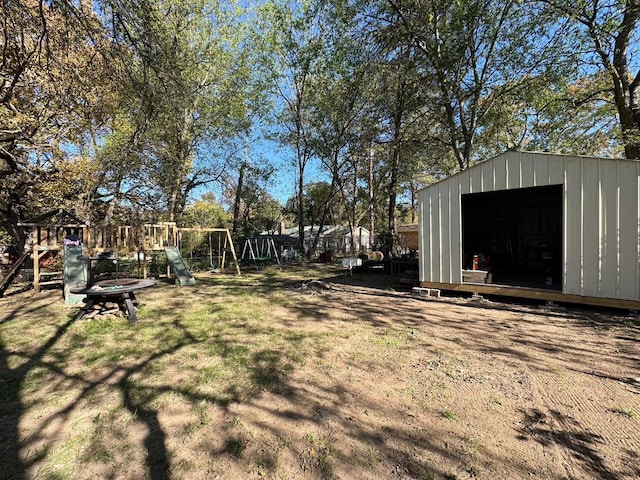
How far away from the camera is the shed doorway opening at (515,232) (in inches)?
384

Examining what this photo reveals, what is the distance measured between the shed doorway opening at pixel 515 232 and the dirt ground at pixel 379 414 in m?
5.40

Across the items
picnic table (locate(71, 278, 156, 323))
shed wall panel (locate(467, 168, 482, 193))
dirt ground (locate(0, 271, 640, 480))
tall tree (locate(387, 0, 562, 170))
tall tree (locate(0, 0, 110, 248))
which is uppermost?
tall tree (locate(387, 0, 562, 170))

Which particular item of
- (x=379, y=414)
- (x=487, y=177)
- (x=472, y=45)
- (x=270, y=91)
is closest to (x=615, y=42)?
(x=472, y=45)

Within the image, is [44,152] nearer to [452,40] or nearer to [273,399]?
[273,399]

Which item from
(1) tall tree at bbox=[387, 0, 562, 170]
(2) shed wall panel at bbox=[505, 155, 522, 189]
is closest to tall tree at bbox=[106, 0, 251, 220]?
(1) tall tree at bbox=[387, 0, 562, 170]

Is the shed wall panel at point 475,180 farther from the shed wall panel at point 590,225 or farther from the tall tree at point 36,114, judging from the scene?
the tall tree at point 36,114

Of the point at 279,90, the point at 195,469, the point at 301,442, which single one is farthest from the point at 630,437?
the point at 279,90

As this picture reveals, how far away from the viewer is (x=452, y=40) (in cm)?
1042

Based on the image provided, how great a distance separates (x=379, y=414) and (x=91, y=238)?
34.4 feet

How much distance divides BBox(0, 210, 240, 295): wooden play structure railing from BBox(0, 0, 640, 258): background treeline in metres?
2.26

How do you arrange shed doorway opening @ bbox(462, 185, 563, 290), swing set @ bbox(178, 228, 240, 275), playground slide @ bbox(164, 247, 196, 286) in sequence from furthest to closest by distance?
swing set @ bbox(178, 228, 240, 275) < playground slide @ bbox(164, 247, 196, 286) < shed doorway opening @ bbox(462, 185, 563, 290)

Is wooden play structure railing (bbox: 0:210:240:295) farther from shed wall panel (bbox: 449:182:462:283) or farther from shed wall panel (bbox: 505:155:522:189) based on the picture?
shed wall panel (bbox: 505:155:522:189)

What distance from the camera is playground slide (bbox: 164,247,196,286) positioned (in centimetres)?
1028

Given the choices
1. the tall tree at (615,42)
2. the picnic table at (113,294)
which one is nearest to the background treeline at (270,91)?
the tall tree at (615,42)
